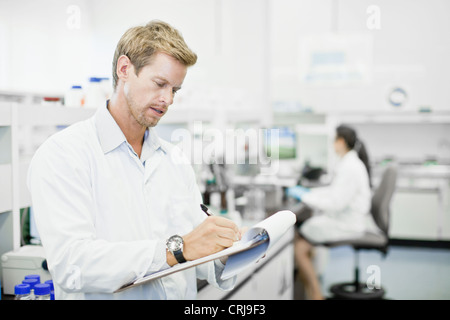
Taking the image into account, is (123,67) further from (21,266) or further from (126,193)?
(21,266)

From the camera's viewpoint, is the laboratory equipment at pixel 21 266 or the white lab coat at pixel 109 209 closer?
the white lab coat at pixel 109 209

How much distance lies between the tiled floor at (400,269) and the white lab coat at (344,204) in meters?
0.32

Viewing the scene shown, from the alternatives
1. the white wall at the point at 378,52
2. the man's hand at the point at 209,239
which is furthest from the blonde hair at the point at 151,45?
the white wall at the point at 378,52

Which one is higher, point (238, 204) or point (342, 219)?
point (238, 204)

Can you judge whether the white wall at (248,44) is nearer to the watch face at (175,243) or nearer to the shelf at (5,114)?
the shelf at (5,114)

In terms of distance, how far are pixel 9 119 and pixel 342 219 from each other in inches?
90.7

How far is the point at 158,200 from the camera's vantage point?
101cm

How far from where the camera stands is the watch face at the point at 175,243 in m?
0.84

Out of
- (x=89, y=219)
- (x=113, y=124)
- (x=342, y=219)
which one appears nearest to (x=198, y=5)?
(x=113, y=124)

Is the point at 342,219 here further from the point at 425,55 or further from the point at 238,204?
the point at 425,55

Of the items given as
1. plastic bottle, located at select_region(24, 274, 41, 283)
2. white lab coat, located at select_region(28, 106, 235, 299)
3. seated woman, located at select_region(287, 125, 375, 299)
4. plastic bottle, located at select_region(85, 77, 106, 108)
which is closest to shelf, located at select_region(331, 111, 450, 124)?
seated woman, located at select_region(287, 125, 375, 299)

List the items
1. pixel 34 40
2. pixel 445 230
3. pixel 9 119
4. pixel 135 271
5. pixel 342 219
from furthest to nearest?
pixel 445 230, pixel 342 219, pixel 34 40, pixel 9 119, pixel 135 271

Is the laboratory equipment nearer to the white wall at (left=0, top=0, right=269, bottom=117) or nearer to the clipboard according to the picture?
the clipboard

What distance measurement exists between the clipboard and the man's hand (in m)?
0.01
